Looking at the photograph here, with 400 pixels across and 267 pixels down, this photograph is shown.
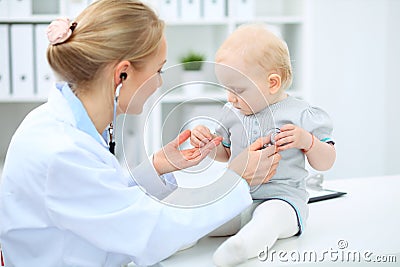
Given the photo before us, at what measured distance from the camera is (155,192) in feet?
4.08

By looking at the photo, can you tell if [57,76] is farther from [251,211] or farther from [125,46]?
[251,211]

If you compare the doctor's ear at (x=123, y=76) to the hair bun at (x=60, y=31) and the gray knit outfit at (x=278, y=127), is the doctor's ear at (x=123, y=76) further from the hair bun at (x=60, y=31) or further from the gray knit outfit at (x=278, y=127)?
the gray knit outfit at (x=278, y=127)

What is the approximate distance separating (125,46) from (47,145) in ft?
0.78

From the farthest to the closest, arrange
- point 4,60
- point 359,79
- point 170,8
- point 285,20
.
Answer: point 359,79 → point 285,20 → point 170,8 → point 4,60

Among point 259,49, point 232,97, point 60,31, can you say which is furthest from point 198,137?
point 60,31

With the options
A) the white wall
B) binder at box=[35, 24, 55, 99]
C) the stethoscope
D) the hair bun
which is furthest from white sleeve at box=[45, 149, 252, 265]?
the white wall

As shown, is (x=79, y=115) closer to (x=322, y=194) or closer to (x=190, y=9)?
(x=322, y=194)

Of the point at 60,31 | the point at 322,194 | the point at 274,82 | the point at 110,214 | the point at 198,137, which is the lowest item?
the point at 322,194

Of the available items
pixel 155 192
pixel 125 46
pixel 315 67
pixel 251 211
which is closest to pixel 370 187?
pixel 251 211

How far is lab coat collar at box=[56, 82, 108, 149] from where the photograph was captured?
1.19m

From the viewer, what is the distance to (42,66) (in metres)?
2.67

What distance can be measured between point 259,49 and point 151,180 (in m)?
0.35

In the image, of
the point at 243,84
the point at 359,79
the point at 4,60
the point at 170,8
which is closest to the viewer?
the point at 243,84

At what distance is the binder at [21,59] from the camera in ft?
8.69
